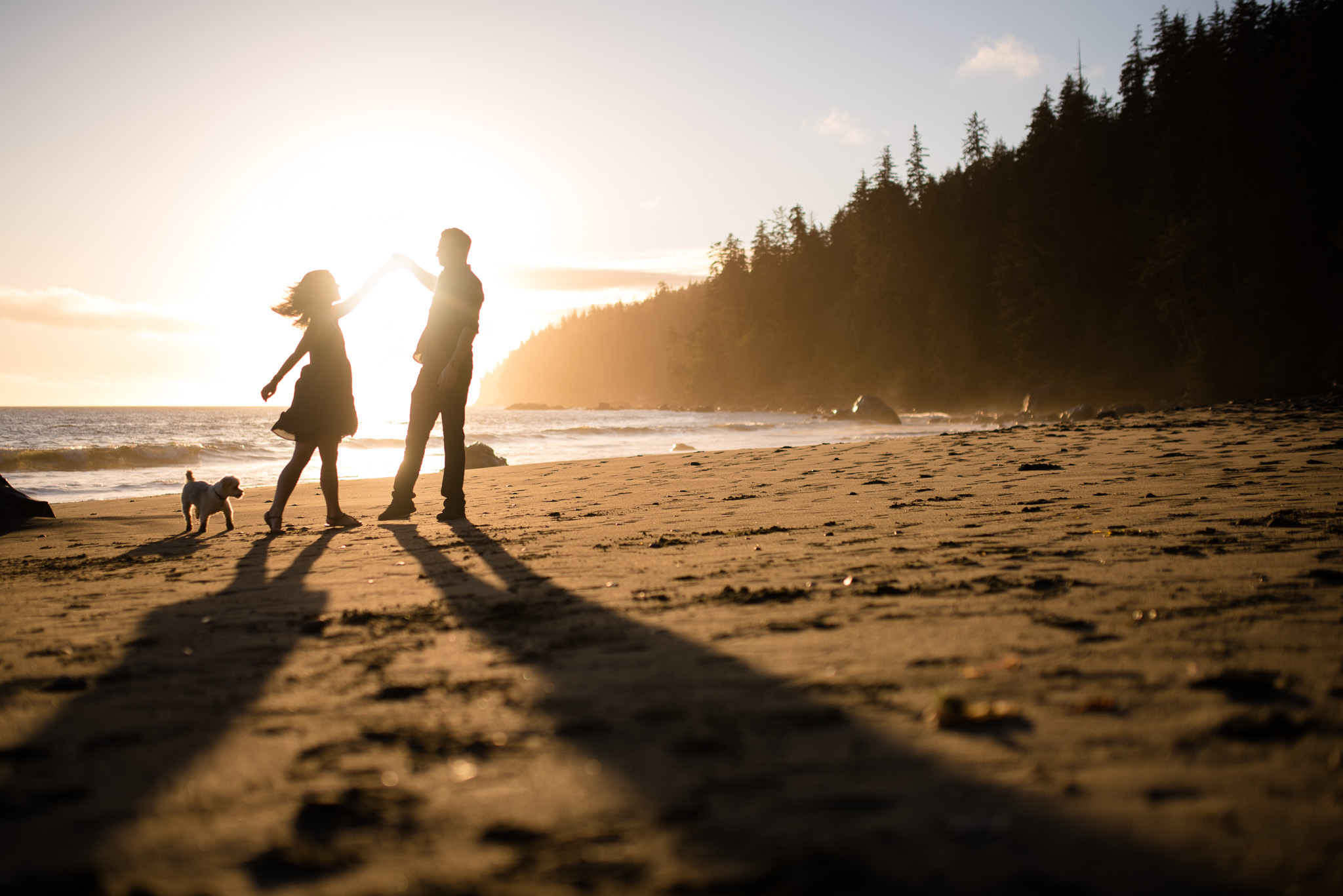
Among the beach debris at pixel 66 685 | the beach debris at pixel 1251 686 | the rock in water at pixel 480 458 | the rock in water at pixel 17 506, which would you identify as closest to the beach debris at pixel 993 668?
the beach debris at pixel 1251 686

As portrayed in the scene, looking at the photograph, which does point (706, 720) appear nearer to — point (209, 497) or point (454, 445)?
point (454, 445)

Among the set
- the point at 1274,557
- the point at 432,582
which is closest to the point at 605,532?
the point at 432,582

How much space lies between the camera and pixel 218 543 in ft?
16.5

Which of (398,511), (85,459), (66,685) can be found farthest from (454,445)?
(85,459)

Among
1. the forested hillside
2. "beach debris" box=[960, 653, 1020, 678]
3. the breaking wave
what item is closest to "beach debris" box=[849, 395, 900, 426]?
the forested hillside

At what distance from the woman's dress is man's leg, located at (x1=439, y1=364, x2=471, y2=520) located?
0.76m

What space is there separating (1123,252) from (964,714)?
43.2m

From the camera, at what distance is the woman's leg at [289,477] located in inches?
212

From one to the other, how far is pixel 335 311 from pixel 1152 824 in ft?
18.5

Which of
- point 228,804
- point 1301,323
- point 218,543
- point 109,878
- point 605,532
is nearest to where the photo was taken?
point 109,878

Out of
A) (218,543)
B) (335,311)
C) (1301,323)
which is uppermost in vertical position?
(1301,323)

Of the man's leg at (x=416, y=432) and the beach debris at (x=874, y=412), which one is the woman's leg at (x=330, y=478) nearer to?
the man's leg at (x=416, y=432)

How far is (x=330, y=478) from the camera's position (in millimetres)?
5477

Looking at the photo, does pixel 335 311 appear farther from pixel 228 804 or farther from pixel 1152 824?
pixel 1152 824
